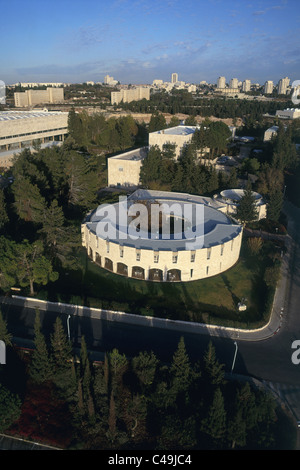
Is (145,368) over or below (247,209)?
below

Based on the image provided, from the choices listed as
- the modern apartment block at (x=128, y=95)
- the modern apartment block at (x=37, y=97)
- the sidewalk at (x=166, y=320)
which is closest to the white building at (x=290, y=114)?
the modern apartment block at (x=128, y=95)

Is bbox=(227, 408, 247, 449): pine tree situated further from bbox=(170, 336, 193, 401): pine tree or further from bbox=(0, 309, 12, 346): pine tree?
bbox=(0, 309, 12, 346): pine tree

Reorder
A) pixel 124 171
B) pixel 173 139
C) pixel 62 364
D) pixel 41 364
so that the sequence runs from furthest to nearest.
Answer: pixel 173 139 < pixel 124 171 < pixel 62 364 < pixel 41 364

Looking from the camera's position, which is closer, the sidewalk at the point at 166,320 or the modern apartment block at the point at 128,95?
the sidewalk at the point at 166,320

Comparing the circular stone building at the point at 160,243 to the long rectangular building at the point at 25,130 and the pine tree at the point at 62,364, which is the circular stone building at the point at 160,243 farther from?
the long rectangular building at the point at 25,130

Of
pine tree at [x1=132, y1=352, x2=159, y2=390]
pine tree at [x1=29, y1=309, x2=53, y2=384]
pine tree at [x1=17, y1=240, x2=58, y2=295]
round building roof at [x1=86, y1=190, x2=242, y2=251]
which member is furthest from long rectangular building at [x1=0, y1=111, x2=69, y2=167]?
pine tree at [x1=132, y1=352, x2=159, y2=390]

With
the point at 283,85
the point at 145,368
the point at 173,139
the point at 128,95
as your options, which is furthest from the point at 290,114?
the point at 145,368

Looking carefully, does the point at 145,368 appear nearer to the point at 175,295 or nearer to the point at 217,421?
the point at 217,421
